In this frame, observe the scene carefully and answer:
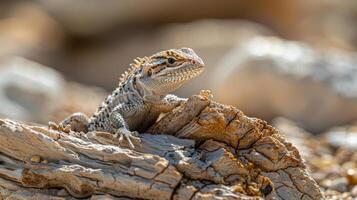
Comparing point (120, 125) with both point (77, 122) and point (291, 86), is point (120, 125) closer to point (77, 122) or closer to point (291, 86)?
point (77, 122)

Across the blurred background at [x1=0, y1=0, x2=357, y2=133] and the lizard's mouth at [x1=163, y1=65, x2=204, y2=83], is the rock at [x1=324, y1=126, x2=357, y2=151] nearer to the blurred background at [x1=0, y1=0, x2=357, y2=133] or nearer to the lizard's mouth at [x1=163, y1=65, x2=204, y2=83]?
the blurred background at [x1=0, y1=0, x2=357, y2=133]

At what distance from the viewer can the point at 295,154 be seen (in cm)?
709

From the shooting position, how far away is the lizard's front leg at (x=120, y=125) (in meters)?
6.78

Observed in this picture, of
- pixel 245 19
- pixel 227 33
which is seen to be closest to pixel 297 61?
pixel 227 33

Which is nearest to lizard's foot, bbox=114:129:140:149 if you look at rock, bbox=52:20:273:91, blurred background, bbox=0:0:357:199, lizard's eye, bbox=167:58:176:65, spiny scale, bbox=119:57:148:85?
lizard's eye, bbox=167:58:176:65

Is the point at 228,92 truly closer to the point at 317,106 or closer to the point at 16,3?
the point at 317,106

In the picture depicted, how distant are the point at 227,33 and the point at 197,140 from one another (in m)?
15.7

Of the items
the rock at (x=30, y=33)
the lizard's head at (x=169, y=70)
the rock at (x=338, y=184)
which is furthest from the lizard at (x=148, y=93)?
the rock at (x=30, y=33)

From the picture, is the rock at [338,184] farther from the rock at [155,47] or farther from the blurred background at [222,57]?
the rock at [155,47]

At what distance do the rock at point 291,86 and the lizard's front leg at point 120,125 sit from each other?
8.44 m

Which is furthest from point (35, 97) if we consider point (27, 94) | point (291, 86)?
point (291, 86)

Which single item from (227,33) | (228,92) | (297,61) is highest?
(227,33)

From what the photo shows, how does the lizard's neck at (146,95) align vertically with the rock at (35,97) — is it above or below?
below

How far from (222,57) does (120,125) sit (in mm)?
14202
